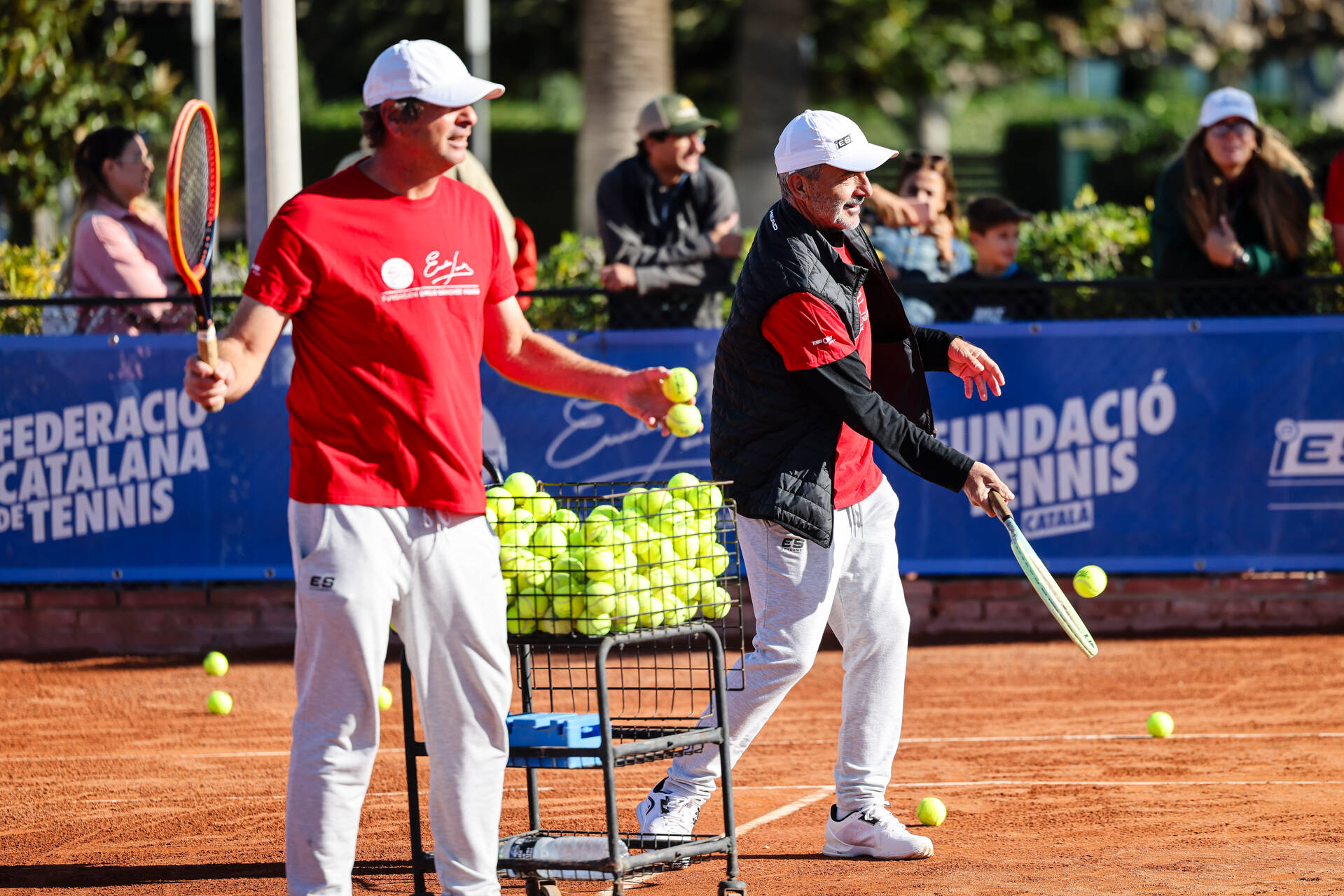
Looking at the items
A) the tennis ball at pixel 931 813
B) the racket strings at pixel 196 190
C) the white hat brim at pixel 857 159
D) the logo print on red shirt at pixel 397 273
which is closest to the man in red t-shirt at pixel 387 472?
the logo print on red shirt at pixel 397 273

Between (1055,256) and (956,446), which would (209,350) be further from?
(1055,256)

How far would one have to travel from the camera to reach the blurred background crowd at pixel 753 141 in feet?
30.5

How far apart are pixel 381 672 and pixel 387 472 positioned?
495 mm

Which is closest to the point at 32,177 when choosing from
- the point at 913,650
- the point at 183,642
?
the point at 183,642

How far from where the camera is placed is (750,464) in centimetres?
529

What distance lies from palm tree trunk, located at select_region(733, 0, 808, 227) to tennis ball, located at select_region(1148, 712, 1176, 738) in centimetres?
1504

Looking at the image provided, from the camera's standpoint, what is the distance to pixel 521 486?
16.0 ft

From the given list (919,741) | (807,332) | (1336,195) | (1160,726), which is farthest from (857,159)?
(1336,195)

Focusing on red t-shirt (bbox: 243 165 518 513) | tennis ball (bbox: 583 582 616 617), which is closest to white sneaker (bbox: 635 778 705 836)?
tennis ball (bbox: 583 582 616 617)

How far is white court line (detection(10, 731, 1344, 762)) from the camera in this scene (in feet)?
23.9

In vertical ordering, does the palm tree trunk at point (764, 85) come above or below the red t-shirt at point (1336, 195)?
above

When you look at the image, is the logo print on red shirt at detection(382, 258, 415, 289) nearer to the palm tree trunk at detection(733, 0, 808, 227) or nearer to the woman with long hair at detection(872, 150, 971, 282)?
the woman with long hair at detection(872, 150, 971, 282)

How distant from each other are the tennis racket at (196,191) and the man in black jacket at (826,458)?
1.61 m
